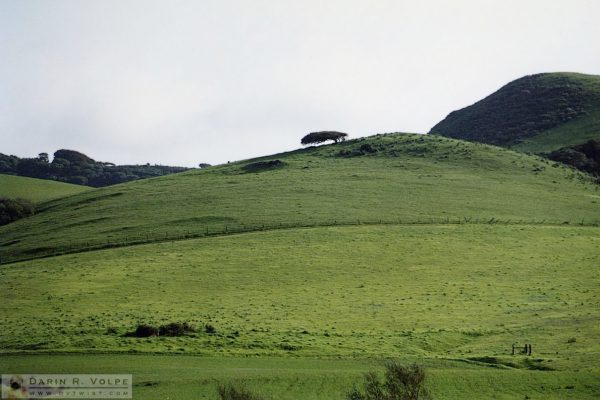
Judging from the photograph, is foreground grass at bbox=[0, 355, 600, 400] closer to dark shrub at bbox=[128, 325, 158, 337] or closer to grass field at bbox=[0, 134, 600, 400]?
grass field at bbox=[0, 134, 600, 400]

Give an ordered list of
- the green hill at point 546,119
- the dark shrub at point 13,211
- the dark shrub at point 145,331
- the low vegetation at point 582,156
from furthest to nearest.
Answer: the green hill at point 546,119 → the low vegetation at point 582,156 → the dark shrub at point 13,211 → the dark shrub at point 145,331

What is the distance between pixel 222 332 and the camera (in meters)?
42.6

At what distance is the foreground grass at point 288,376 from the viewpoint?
99.9 feet

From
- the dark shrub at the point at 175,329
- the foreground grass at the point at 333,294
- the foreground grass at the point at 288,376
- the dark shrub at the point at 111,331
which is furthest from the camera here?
the dark shrub at the point at 111,331

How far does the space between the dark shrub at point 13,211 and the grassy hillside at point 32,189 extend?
13.7 metres

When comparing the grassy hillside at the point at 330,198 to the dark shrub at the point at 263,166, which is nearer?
the grassy hillside at the point at 330,198

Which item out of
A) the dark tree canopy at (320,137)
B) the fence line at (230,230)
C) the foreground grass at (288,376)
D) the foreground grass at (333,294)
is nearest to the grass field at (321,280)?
the foreground grass at (288,376)

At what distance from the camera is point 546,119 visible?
580ft

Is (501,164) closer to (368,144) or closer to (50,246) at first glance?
(368,144)

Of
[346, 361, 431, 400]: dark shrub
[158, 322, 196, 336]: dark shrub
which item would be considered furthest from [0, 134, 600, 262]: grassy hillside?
[346, 361, 431, 400]: dark shrub

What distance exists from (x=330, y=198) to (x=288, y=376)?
61074mm

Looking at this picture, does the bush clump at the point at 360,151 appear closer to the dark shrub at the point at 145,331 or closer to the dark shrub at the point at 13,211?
the dark shrub at the point at 13,211

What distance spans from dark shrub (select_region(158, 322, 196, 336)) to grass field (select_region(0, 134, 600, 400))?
1409 mm

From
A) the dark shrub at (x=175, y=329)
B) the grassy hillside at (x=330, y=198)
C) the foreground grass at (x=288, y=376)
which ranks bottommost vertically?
the foreground grass at (x=288, y=376)
